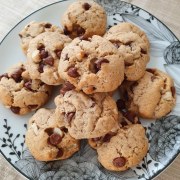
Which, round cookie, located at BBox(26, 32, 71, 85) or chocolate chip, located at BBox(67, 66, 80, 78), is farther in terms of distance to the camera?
round cookie, located at BBox(26, 32, 71, 85)

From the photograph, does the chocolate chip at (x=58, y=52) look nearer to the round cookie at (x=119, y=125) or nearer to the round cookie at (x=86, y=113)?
the round cookie at (x=86, y=113)

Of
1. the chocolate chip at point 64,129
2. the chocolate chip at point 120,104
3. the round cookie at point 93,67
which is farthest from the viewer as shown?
the chocolate chip at point 120,104

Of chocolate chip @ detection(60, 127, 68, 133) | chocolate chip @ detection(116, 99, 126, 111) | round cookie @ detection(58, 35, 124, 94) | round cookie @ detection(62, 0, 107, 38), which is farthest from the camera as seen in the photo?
round cookie @ detection(62, 0, 107, 38)

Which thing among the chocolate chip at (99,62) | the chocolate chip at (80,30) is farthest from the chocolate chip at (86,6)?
the chocolate chip at (99,62)

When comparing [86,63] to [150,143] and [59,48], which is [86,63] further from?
[150,143]

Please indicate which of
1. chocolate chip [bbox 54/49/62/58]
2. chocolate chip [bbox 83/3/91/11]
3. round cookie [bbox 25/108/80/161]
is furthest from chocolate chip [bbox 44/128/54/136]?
chocolate chip [bbox 83/3/91/11]

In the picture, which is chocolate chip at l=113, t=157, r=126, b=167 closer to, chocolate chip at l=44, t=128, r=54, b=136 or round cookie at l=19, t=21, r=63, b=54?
chocolate chip at l=44, t=128, r=54, b=136

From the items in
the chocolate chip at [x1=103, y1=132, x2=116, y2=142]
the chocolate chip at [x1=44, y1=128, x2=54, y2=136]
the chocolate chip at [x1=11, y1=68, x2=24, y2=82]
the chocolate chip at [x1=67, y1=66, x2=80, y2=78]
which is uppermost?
the chocolate chip at [x1=67, y1=66, x2=80, y2=78]
